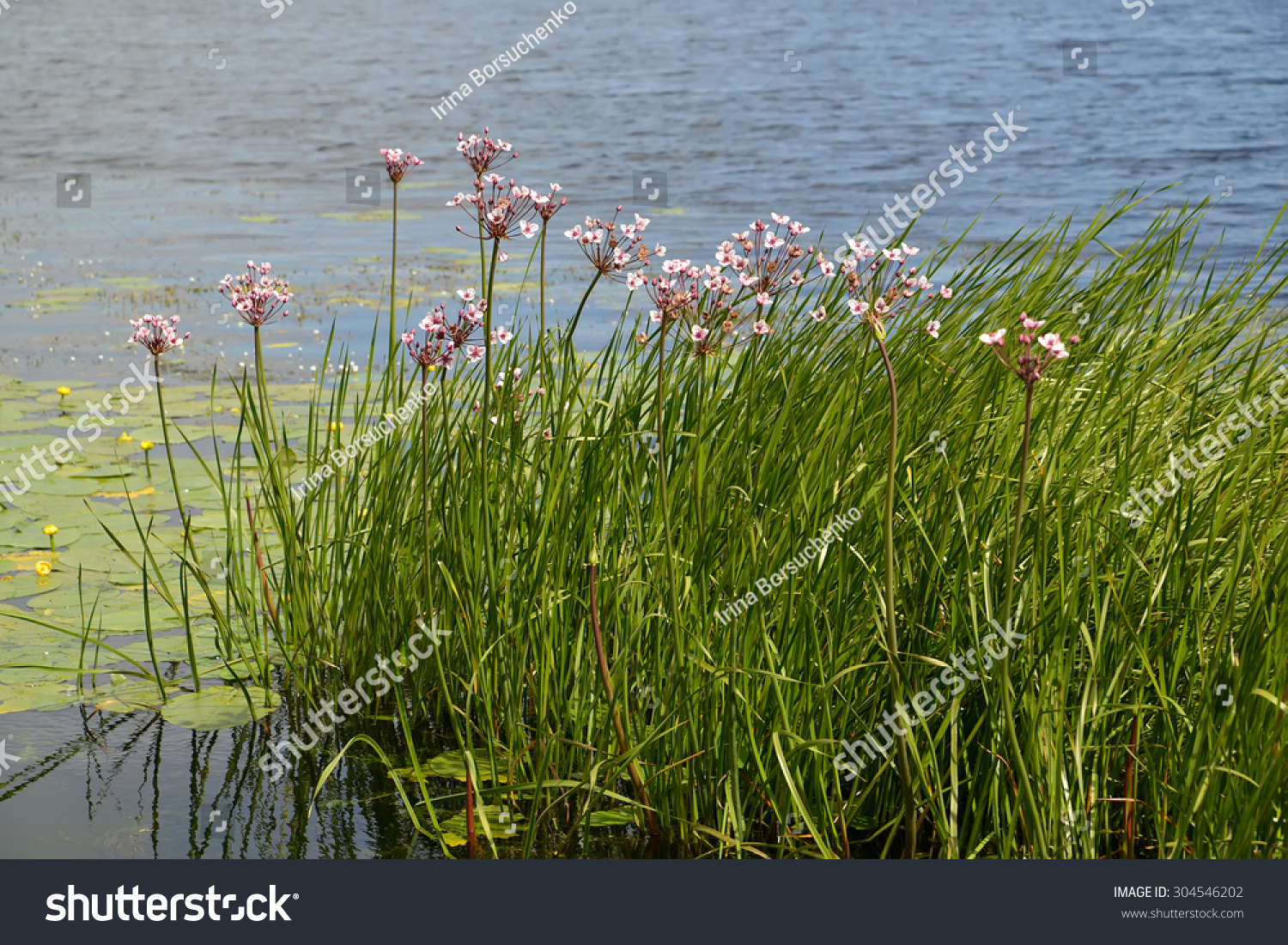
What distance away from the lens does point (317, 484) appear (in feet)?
12.5

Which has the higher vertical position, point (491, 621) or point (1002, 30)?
point (1002, 30)

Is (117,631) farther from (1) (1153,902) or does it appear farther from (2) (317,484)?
(1) (1153,902)

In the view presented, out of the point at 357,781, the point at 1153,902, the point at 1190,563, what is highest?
the point at 1190,563

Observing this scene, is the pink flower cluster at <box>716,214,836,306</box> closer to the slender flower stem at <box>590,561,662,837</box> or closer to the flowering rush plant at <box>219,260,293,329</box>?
the slender flower stem at <box>590,561,662,837</box>

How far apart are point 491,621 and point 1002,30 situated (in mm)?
34070

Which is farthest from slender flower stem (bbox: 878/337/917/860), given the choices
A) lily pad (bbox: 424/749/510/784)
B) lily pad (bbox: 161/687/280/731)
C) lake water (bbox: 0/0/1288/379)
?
lake water (bbox: 0/0/1288/379)

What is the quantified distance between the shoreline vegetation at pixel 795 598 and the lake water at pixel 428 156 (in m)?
0.34

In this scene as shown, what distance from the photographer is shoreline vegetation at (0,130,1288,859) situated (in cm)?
247

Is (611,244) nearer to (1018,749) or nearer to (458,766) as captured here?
(1018,749)

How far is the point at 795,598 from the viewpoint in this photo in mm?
2824

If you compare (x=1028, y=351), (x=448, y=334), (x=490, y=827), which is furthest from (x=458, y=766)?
(x=1028, y=351)

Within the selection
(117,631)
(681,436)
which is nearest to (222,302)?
(117,631)

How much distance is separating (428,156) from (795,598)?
615 inches

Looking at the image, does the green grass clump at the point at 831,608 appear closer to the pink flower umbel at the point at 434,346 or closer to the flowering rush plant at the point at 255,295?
the pink flower umbel at the point at 434,346
